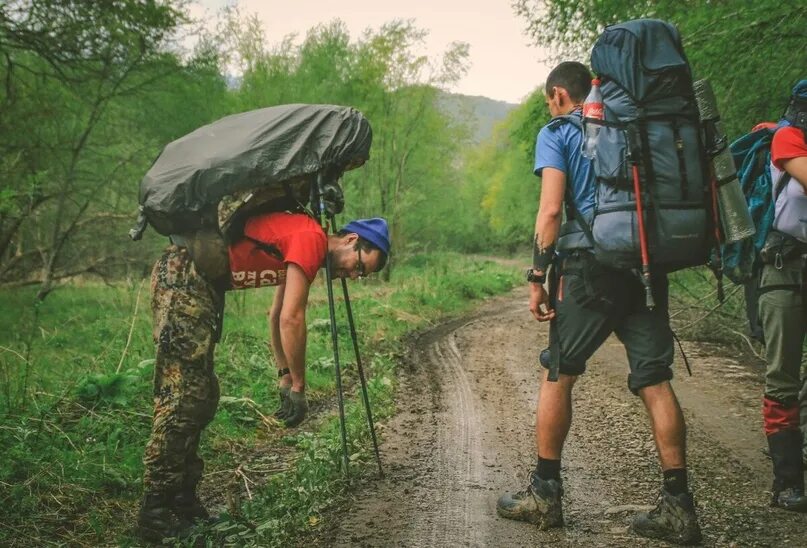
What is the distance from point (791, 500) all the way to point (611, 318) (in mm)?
1466

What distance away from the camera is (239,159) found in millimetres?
2945

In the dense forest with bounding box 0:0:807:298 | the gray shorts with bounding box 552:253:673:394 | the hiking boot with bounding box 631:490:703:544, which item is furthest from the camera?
the dense forest with bounding box 0:0:807:298

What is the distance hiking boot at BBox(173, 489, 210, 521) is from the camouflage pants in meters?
0.10

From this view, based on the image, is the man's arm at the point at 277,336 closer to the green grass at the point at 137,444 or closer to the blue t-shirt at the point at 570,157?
the green grass at the point at 137,444

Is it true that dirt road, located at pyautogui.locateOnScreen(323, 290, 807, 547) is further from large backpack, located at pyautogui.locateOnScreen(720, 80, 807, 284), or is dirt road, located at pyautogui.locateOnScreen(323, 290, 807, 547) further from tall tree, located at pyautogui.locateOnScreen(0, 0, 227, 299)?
tall tree, located at pyautogui.locateOnScreen(0, 0, 227, 299)

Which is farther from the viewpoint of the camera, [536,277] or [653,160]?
[536,277]

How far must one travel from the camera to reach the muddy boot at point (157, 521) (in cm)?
306

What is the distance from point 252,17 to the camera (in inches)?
905

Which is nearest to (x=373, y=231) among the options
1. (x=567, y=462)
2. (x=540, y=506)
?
(x=540, y=506)

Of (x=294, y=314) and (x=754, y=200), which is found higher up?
(x=754, y=200)

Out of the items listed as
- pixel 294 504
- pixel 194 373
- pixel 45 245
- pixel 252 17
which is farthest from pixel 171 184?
pixel 252 17

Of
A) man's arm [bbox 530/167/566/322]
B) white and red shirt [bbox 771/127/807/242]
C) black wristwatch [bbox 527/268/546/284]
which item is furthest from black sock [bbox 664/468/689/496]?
white and red shirt [bbox 771/127/807/242]

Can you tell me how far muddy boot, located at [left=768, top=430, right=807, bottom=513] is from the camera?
3.25 meters

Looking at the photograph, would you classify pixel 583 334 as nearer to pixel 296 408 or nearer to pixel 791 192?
pixel 791 192
